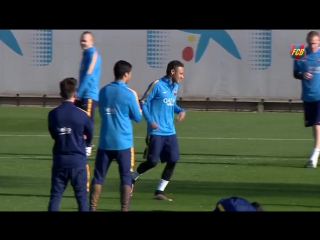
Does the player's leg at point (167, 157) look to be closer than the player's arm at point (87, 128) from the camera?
No

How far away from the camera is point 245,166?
46.3 ft

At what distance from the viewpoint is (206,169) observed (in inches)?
542

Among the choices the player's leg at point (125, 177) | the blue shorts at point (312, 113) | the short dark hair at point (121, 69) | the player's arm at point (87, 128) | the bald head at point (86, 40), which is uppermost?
the bald head at point (86, 40)

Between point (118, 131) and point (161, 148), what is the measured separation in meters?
1.49

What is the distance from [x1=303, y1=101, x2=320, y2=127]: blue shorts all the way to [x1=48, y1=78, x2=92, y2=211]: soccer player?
6.39 meters

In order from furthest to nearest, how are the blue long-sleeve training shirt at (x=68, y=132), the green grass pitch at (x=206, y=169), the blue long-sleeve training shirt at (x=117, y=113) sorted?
the green grass pitch at (x=206, y=169)
the blue long-sleeve training shirt at (x=117, y=113)
the blue long-sleeve training shirt at (x=68, y=132)

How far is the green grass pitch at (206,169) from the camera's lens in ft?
35.8

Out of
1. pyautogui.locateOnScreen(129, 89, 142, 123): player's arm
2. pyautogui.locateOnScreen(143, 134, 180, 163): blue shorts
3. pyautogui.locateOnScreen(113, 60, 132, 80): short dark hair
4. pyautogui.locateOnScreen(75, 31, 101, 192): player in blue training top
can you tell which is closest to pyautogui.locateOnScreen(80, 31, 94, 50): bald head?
pyautogui.locateOnScreen(75, 31, 101, 192): player in blue training top

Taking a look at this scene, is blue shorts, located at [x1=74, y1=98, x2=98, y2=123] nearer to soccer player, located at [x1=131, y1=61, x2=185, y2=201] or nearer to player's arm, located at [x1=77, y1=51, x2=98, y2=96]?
player's arm, located at [x1=77, y1=51, x2=98, y2=96]

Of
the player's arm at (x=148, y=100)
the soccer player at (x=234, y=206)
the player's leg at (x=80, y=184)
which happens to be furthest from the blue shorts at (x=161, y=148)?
the soccer player at (x=234, y=206)

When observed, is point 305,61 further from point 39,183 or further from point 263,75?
point 263,75

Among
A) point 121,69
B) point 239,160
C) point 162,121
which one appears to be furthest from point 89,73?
point 121,69

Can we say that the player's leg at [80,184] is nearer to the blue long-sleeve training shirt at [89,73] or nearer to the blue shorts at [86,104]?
the blue long-sleeve training shirt at [89,73]

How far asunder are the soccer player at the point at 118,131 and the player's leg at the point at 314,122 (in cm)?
515
